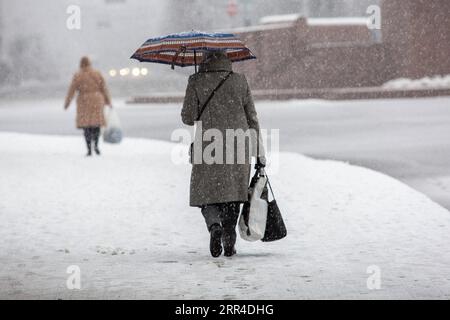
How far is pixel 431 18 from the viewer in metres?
38.0

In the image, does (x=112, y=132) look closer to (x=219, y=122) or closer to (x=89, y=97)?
(x=89, y=97)

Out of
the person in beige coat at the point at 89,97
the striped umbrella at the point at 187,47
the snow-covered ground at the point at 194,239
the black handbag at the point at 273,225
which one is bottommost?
the snow-covered ground at the point at 194,239

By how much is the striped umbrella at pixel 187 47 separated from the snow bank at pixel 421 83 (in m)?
26.9

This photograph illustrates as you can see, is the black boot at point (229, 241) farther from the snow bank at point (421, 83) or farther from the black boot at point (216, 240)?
the snow bank at point (421, 83)

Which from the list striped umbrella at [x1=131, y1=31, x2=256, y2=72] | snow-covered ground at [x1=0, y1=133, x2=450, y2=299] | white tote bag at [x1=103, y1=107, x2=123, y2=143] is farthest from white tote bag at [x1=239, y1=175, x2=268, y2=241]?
white tote bag at [x1=103, y1=107, x2=123, y2=143]

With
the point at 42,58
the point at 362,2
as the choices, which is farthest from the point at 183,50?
the point at 362,2

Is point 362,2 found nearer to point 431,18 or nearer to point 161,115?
point 431,18

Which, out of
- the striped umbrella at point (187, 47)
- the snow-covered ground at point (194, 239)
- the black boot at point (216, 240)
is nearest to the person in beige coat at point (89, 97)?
the snow-covered ground at point (194, 239)

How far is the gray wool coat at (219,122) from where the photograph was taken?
711cm

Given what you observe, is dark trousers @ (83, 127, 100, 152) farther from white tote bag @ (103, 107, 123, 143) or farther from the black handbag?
the black handbag

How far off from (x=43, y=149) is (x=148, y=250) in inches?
397

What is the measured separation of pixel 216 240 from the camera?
7184 millimetres

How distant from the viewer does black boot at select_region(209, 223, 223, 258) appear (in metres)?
7.12
